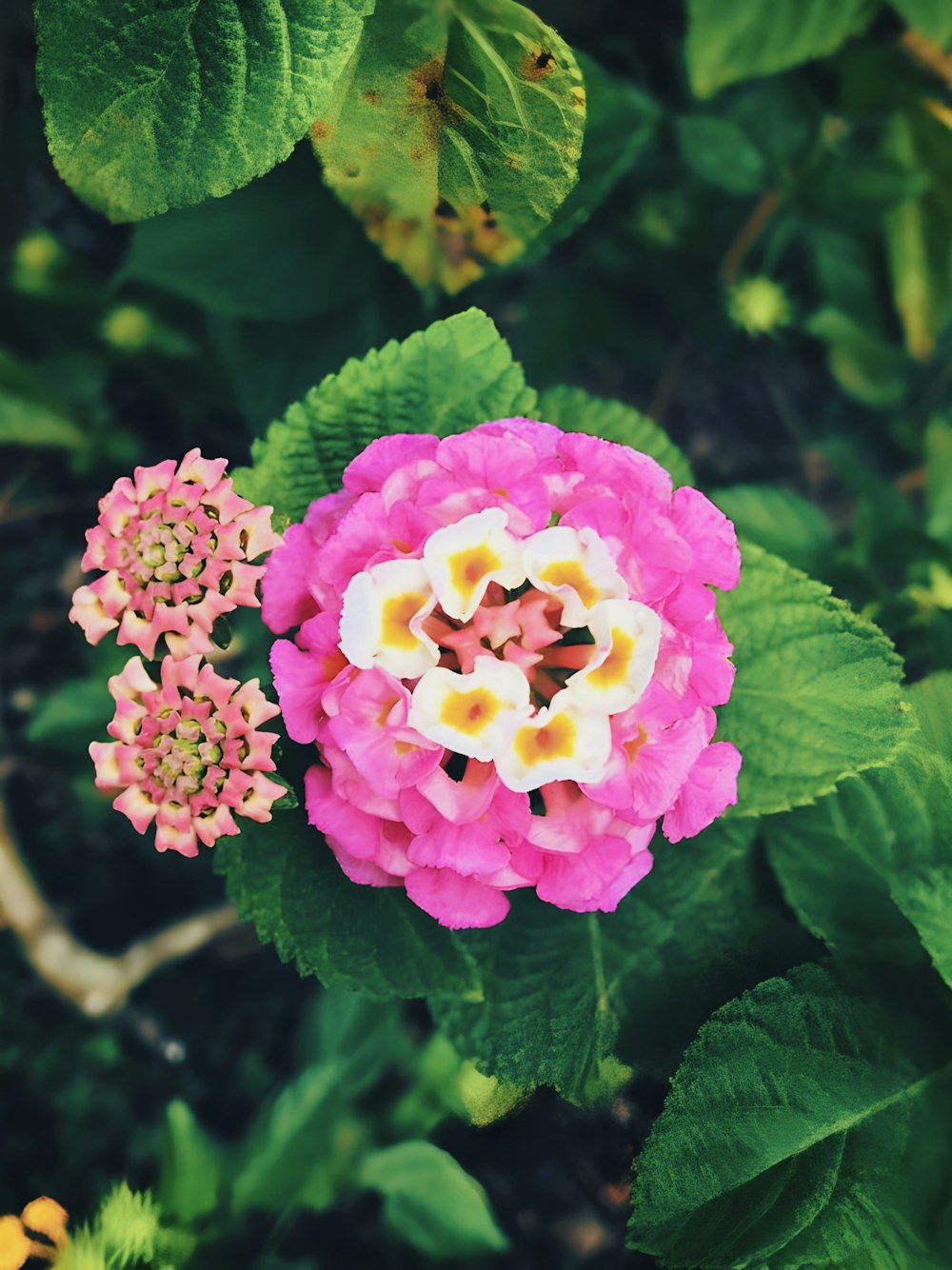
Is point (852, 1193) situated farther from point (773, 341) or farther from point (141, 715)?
point (773, 341)

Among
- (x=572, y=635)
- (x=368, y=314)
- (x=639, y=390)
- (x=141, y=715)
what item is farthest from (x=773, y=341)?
(x=141, y=715)

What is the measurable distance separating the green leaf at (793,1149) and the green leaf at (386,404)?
1.32 feet

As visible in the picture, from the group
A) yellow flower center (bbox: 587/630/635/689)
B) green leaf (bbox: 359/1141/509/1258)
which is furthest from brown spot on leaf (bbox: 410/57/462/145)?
green leaf (bbox: 359/1141/509/1258)

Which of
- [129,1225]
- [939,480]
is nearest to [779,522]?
[939,480]

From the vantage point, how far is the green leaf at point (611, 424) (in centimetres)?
73

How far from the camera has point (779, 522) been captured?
963 millimetres

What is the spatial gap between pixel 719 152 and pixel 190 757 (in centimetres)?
83

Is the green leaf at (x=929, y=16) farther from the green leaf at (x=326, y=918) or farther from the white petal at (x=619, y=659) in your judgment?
the green leaf at (x=326, y=918)

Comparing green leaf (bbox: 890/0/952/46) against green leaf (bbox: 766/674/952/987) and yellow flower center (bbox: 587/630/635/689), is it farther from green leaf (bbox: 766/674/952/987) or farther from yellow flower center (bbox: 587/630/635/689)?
yellow flower center (bbox: 587/630/635/689)

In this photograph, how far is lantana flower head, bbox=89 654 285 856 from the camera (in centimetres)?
52

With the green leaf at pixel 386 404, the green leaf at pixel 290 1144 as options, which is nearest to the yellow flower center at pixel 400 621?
the green leaf at pixel 386 404

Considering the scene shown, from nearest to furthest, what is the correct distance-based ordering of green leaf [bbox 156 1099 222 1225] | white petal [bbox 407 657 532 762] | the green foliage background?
1. white petal [bbox 407 657 532 762]
2. the green foliage background
3. green leaf [bbox 156 1099 222 1225]

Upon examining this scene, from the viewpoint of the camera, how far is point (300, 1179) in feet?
2.99

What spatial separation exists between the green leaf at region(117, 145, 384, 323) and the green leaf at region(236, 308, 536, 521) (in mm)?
294
